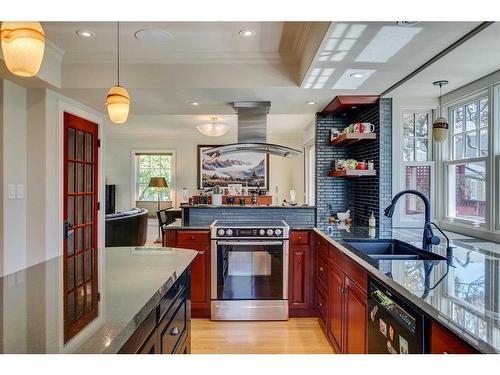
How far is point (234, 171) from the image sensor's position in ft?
25.9

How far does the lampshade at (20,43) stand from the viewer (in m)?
1.24

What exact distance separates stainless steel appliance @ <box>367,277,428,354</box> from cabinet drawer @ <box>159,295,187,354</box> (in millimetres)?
1033

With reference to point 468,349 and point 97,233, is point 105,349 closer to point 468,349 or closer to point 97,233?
point 468,349

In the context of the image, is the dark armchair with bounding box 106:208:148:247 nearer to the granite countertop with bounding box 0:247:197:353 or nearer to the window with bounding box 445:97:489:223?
the granite countertop with bounding box 0:247:197:353

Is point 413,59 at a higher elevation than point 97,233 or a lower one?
higher

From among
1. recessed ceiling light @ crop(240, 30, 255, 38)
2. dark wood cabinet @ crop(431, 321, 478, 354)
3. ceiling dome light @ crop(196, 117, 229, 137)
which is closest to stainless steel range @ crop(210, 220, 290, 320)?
recessed ceiling light @ crop(240, 30, 255, 38)

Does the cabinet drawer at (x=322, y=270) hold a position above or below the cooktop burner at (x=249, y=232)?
below

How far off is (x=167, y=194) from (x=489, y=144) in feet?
21.9

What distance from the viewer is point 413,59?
2.26 meters

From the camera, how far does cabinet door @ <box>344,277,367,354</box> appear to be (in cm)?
189

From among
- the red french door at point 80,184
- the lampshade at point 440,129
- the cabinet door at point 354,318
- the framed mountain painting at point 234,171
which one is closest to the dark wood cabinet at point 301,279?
the cabinet door at point 354,318

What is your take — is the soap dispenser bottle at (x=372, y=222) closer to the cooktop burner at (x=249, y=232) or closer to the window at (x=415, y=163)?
the window at (x=415, y=163)

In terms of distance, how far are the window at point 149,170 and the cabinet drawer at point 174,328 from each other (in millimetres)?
6321

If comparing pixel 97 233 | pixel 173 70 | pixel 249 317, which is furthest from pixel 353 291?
pixel 97 233
